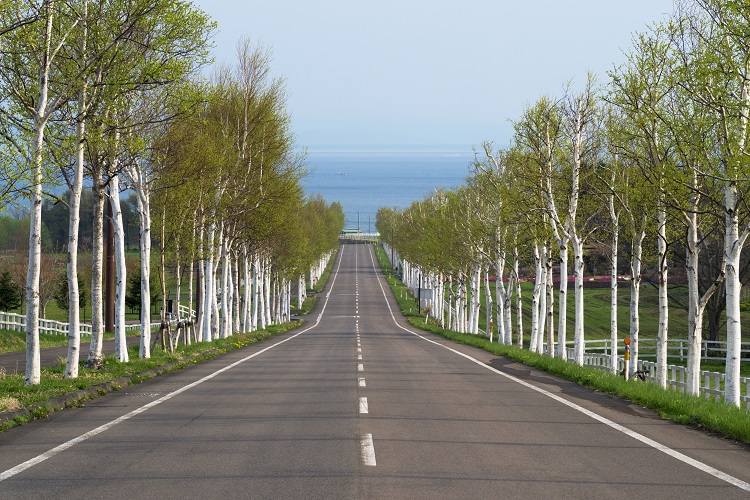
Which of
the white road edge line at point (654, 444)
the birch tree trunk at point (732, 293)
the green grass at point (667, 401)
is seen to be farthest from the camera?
the birch tree trunk at point (732, 293)

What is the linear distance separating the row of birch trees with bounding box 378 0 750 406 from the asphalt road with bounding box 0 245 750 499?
18.2 ft

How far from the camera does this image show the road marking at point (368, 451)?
8.55 m

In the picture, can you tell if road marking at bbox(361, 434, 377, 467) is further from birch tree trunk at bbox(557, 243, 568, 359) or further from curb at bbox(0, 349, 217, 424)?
birch tree trunk at bbox(557, 243, 568, 359)

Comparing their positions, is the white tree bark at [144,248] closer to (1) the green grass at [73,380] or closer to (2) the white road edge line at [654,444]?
(1) the green grass at [73,380]

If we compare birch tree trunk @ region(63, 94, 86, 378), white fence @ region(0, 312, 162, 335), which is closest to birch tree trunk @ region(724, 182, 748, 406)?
birch tree trunk @ region(63, 94, 86, 378)

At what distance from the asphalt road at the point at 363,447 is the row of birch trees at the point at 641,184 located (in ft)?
18.2

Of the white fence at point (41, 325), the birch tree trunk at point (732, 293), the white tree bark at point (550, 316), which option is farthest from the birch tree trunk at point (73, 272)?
the white fence at point (41, 325)

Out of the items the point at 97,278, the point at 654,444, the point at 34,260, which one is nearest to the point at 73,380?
the point at 34,260

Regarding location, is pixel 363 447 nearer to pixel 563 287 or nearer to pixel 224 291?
pixel 563 287

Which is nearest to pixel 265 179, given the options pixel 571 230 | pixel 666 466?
pixel 571 230

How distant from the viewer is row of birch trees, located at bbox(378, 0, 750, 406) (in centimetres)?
1722

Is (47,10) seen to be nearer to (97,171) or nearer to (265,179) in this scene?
(97,171)

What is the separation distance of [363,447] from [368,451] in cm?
26

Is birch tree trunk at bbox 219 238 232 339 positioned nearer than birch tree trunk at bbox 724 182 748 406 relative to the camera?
No
